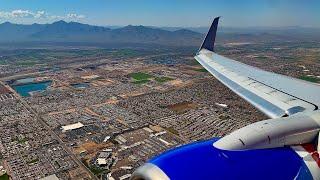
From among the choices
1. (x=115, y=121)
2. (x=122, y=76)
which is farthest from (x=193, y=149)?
(x=122, y=76)

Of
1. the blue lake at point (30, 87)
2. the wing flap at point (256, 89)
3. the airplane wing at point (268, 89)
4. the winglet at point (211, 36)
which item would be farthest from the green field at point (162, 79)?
the airplane wing at point (268, 89)

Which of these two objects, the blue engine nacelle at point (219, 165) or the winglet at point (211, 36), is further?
the winglet at point (211, 36)

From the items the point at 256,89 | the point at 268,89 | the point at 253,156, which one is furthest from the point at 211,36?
the point at 253,156

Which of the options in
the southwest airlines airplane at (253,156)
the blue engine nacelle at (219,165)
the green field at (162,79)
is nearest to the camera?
the blue engine nacelle at (219,165)

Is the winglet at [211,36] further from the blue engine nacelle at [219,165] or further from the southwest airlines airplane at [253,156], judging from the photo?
the blue engine nacelle at [219,165]

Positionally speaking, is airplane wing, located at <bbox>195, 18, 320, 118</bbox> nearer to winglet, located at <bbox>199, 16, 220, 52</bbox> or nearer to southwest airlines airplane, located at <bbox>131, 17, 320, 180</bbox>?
winglet, located at <bbox>199, 16, 220, 52</bbox>

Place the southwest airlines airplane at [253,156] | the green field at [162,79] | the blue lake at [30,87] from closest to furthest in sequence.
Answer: the southwest airlines airplane at [253,156]
the blue lake at [30,87]
the green field at [162,79]

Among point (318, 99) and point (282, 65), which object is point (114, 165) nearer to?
point (318, 99)
